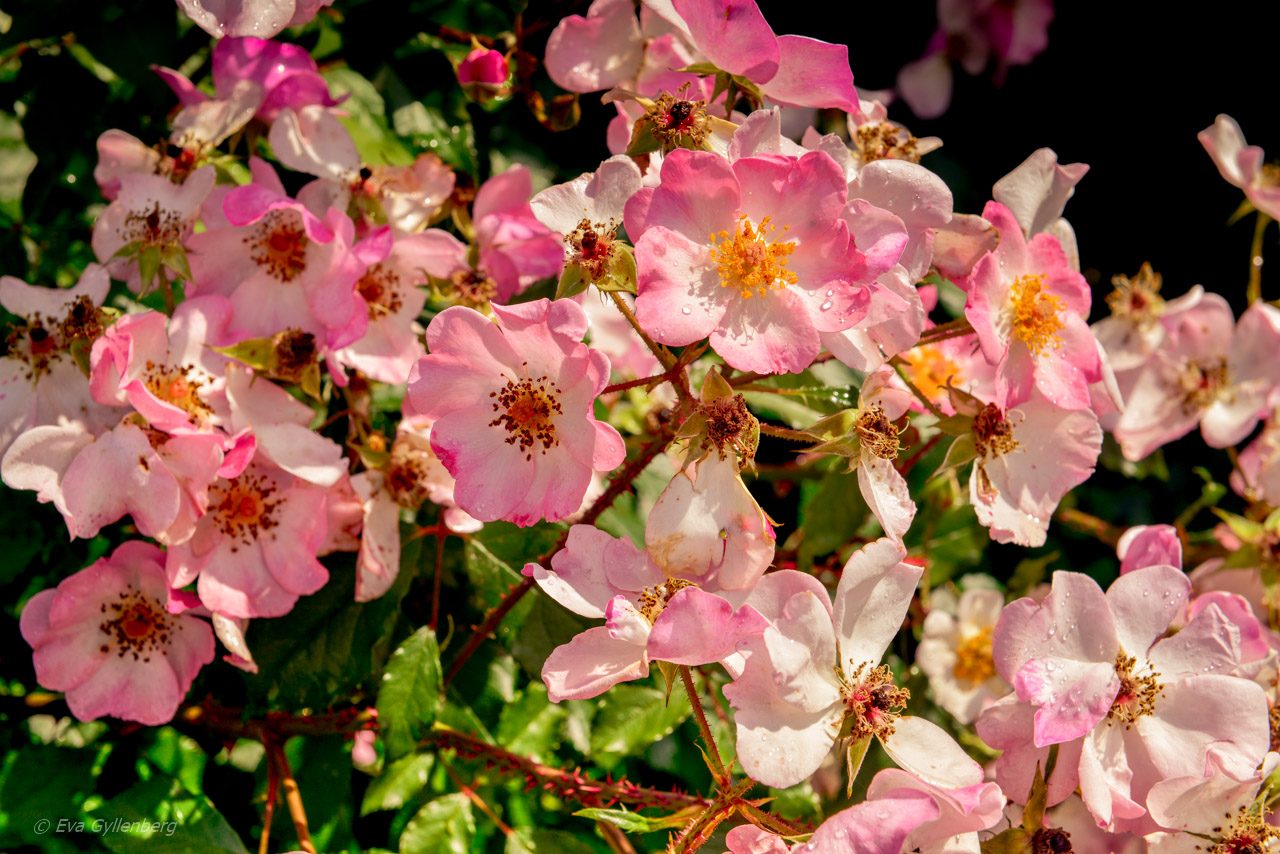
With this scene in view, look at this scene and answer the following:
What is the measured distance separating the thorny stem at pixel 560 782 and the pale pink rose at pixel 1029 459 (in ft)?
1.55

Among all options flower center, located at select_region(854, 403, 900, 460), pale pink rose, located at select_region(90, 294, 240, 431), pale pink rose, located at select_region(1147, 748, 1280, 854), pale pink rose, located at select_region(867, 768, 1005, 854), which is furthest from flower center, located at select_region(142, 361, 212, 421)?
pale pink rose, located at select_region(1147, 748, 1280, 854)

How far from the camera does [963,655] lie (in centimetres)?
187

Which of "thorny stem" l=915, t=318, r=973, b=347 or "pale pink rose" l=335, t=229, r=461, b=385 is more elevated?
"thorny stem" l=915, t=318, r=973, b=347

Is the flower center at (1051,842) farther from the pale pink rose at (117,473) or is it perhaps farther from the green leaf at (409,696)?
the pale pink rose at (117,473)

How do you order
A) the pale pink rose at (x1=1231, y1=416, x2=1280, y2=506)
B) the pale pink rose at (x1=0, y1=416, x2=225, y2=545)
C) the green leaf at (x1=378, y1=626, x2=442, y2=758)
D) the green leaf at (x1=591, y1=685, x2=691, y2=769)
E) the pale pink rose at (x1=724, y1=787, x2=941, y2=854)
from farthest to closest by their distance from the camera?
the pale pink rose at (x1=1231, y1=416, x2=1280, y2=506) < the green leaf at (x1=591, y1=685, x2=691, y2=769) < the green leaf at (x1=378, y1=626, x2=442, y2=758) < the pale pink rose at (x1=0, y1=416, x2=225, y2=545) < the pale pink rose at (x1=724, y1=787, x2=941, y2=854)

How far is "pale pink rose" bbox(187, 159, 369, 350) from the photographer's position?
1.26 m

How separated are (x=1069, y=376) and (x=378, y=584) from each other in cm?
83

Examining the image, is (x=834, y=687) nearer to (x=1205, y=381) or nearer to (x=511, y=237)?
(x=511, y=237)

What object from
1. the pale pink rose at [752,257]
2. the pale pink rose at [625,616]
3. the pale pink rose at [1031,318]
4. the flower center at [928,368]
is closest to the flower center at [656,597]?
the pale pink rose at [625,616]

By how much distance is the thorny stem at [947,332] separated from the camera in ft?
4.17

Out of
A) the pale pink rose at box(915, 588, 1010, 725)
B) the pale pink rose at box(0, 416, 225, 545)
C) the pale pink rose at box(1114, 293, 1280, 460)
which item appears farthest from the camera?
the pale pink rose at box(1114, 293, 1280, 460)

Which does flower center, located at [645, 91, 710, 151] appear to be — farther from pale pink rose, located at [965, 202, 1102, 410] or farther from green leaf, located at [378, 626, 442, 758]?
green leaf, located at [378, 626, 442, 758]

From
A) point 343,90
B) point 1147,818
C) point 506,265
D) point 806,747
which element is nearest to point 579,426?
point 806,747

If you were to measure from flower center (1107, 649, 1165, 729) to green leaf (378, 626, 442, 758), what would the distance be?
2.45 feet
